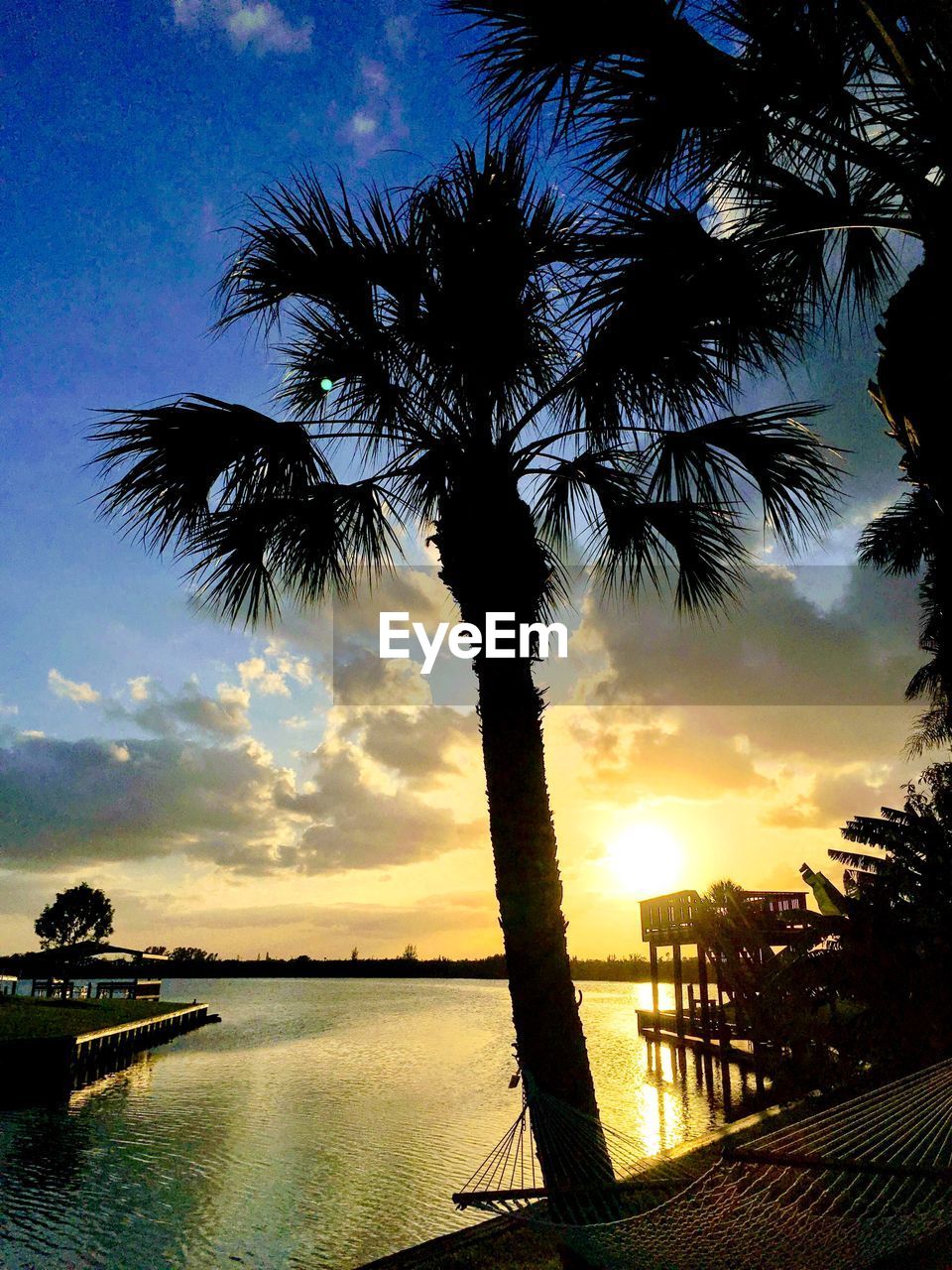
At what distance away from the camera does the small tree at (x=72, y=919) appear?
307 ft

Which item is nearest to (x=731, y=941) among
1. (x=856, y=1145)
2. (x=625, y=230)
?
(x=856, y=1145)

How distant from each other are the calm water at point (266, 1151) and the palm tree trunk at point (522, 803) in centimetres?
753

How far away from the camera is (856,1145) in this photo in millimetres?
4078

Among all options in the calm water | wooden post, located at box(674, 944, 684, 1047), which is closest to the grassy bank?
the calm water

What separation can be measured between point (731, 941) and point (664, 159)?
12163 millimetres

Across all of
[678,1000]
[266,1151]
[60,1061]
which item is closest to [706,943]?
[678,1000]

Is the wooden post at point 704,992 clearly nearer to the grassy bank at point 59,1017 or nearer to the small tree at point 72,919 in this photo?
the grassy bank at point 59,1017

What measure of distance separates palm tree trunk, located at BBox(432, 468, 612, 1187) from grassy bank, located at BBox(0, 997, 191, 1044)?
22303mm

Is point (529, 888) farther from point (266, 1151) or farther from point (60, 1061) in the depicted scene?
point (60, 1061)

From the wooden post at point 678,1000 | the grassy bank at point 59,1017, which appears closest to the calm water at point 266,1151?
the wooden post at point 678,1000

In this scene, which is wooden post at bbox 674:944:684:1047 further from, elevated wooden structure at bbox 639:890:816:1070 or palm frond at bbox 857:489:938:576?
palm frond at bbox 857:489:938:576

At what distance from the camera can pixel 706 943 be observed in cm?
2023

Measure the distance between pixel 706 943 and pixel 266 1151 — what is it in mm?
10845

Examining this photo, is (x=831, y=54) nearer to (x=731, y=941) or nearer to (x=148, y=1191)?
(x=731, y=941)
